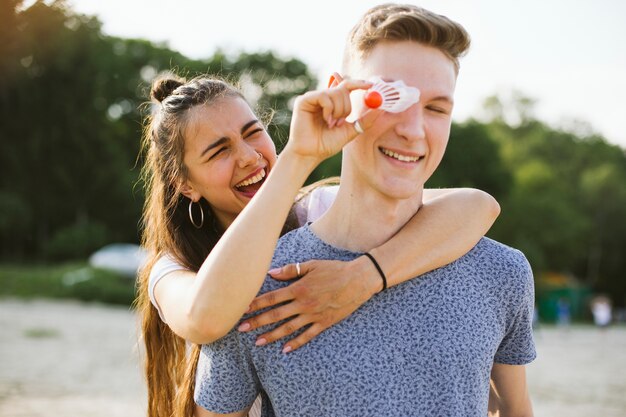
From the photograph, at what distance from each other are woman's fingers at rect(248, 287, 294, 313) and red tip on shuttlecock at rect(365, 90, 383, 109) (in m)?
0.69

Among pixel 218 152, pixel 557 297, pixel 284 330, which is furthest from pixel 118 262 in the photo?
pixel 557 297

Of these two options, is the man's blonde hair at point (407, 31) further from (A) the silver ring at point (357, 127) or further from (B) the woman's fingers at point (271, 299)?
(B) the woman's fingers at point (271, 299)

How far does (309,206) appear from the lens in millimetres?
3227

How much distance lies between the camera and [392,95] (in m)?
2.18

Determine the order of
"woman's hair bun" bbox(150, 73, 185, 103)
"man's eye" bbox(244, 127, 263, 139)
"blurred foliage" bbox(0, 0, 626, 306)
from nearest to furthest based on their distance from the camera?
1. "man's eye" bbox(244, 127, 263, 139)
2. "woman's hair bun" bbox(150, 73, 185, 103)
3. "blurred foliage" bbox(0, 0, 626, 306)

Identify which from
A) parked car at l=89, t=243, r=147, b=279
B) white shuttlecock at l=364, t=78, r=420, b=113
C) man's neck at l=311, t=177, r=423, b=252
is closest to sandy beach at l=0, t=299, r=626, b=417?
parked car at l=89, t=243, r=147, b=279

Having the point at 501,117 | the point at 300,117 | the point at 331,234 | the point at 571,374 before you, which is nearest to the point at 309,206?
the point at 331,234

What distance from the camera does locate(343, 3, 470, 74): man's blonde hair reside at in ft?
7.59

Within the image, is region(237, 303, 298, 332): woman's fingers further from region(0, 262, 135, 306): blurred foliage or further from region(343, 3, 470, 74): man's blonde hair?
region(0, 262, 135, 306): blurred foliage

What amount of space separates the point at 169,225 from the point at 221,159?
44cm

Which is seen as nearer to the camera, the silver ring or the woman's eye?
the silver ring

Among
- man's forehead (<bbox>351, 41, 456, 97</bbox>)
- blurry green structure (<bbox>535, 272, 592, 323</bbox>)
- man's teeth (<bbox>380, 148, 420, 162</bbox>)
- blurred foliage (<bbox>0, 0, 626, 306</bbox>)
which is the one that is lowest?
blurry green structure (<bbox>535, 272, 592, 323</bbox>)

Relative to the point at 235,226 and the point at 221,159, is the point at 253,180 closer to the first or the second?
the point at 221,159

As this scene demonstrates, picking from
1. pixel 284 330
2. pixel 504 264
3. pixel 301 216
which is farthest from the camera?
pixel 301 216
